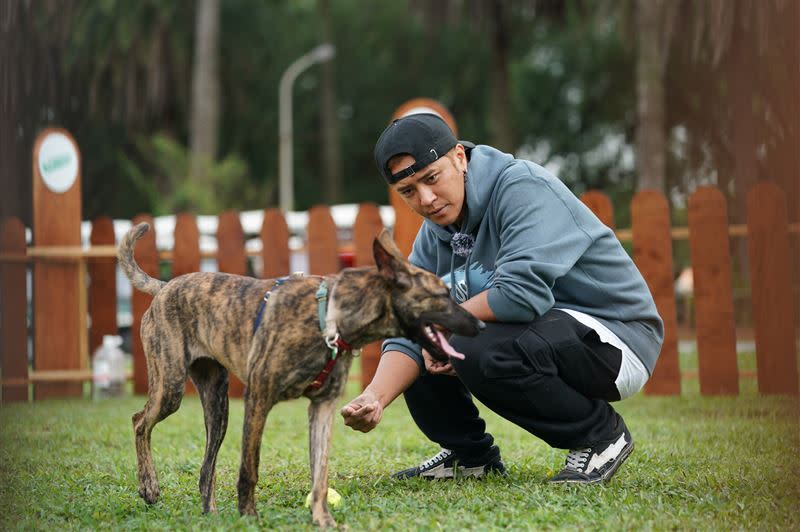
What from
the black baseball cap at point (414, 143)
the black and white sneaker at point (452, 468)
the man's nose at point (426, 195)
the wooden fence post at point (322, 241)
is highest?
the black baseball cap at point (414, 143)

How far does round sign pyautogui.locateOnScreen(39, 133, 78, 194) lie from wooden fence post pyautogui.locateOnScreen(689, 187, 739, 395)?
5.87 metres

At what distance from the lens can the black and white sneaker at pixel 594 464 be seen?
4328 mm

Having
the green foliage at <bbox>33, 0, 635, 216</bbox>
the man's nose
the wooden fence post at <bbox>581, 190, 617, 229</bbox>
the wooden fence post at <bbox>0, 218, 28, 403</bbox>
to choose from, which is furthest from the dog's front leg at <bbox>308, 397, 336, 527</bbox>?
the green foliage at <bbox>33, 0, 635, 216</bbox>

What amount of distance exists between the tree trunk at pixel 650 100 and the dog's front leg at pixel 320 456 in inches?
577

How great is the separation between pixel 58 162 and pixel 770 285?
21.8ft

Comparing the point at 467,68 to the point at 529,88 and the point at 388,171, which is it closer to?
the point at 529,88

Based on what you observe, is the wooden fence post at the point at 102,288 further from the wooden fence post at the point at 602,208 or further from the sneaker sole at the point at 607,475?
the sneaker sole at the point at 607,475

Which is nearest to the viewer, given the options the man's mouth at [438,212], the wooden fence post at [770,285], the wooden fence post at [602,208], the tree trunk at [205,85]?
the man's mouth at [438,212]

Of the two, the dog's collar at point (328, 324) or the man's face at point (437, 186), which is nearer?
the dog's collar at point (328, 324)

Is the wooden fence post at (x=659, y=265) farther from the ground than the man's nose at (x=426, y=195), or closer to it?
closer to it

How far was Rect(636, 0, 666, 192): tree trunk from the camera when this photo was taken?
17.1m

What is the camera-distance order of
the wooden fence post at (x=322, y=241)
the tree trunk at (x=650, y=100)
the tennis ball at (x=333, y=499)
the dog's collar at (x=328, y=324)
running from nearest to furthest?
1. the dog's collar at (x=328, y=324)
2. the tennis ball at (x=333, y=499)
3. the wooden fence post at (x=322, y=241)
4. the tree trunk at (x=650, y=100)

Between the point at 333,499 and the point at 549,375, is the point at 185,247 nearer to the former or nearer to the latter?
the point at 333,499

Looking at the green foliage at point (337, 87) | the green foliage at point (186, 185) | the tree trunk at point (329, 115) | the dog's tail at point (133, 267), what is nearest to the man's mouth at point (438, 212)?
the dog's tail at point (133, 267)
